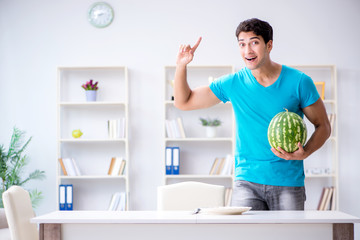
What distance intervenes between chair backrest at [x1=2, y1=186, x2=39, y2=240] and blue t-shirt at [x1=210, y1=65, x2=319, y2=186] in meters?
1.12

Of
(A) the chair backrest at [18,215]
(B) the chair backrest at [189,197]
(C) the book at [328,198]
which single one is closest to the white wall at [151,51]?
(C) the book at [328,198]

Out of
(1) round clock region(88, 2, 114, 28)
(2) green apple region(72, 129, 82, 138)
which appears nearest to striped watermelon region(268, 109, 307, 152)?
(2) green apple region(72, 129, 82, 138)

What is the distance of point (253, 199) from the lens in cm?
225

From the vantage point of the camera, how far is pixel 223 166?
5.10 m

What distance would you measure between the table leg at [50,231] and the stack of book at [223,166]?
3.41m

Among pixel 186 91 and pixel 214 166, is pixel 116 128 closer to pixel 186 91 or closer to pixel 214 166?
pixel 214 166

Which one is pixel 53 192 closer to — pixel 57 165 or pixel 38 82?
pixel 57 165

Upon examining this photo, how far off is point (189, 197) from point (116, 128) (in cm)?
239

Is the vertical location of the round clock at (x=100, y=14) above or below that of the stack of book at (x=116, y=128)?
above

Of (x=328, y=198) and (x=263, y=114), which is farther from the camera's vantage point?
(x=328, y=198)

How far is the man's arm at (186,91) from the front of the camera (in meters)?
2.28

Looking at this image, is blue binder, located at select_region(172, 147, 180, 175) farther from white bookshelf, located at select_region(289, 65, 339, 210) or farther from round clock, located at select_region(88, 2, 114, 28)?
round clock, located at select_region(88, 2, 114, 28)

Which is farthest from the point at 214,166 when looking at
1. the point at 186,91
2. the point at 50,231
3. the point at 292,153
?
the point at 50,231

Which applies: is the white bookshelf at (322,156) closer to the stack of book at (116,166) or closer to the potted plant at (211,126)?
the potted plant at (211,126)
